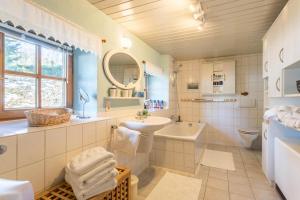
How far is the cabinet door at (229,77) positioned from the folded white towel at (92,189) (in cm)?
335

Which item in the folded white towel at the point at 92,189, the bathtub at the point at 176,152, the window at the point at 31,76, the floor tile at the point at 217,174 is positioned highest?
the window at the point at 31,76

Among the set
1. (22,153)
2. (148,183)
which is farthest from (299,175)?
(22,153)

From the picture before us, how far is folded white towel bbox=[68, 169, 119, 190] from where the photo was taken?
3.29ft

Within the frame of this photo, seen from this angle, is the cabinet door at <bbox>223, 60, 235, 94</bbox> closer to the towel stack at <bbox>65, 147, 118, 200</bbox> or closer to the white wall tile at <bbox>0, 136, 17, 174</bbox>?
the towel stack at <bbox>65, 147, 118, 200</bbox>

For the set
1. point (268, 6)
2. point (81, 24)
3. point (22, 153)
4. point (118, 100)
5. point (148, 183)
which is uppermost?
point (268, 6)

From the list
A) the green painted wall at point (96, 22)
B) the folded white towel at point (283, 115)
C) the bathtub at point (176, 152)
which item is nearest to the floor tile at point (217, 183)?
the bathtub at point (176, 152)

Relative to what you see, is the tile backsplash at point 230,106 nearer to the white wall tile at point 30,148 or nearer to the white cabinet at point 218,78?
the white cabinet at point 218,78

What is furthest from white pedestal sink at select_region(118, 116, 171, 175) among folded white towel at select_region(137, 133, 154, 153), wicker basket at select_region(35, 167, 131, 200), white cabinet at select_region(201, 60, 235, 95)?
white cabinet at select_region(201, 60, 235, 95)

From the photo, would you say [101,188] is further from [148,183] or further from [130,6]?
[130,6]

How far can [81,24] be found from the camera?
1.62 m

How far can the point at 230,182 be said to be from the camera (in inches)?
85.0

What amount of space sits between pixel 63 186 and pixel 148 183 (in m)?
1.23

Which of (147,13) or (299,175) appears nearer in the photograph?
(299,175)

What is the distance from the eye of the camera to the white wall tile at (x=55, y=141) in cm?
111
